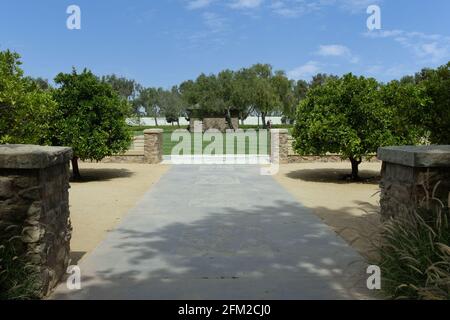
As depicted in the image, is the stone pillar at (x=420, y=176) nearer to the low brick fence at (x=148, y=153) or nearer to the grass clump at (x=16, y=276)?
the grass clump at (x=16, y=276)

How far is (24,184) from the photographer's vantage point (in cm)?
445

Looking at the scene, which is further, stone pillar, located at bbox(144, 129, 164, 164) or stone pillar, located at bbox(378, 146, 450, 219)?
stone pillar, located at bbox(144, 129, 164, 164)

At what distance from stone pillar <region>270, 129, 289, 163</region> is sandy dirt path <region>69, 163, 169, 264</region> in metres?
4.91

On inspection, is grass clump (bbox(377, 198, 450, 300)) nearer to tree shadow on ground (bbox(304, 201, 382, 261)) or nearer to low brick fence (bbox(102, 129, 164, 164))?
tree shadow on ground (bbox(304, 201, 382, 261))

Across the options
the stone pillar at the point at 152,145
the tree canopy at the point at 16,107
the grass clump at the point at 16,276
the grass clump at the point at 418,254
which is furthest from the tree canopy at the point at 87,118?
the grass clump at the point at 418,254

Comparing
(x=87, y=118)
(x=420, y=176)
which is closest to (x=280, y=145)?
(x=87, y=118)

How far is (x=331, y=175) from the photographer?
52.4ft

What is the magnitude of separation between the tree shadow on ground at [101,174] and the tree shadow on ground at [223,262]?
717cm

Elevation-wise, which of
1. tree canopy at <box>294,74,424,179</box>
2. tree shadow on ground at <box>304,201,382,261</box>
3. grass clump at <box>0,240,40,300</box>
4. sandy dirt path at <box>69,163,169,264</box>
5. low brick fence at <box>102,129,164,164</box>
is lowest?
tree shadow on ground at <box>304,201,382,261</box>

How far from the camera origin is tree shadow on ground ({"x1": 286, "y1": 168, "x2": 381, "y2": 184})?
14641mm

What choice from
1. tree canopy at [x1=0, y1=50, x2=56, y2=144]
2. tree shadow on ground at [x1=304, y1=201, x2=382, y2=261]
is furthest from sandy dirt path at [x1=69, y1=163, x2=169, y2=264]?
tree shadow on ground at [x1=304, y1=201, x2=382, y2=261]

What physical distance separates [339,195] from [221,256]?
6298mm

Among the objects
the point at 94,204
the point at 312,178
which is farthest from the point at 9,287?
the point at 312,178
